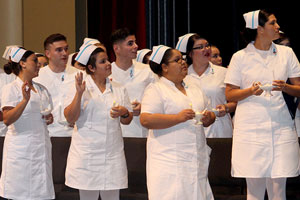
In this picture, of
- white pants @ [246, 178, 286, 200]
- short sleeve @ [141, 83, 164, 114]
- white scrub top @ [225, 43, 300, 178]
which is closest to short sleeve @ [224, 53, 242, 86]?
white scrub top @ [225, 43, 300, 178]

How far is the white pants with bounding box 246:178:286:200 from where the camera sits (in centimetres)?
433

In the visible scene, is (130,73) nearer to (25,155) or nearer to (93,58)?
(93,58)

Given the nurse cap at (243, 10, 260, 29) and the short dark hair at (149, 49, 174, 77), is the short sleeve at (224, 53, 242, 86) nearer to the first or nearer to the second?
the nurse cap at (243, 10, 260, 29)

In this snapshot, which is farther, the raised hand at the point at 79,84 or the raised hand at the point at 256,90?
the raised hand at the point at 79,84

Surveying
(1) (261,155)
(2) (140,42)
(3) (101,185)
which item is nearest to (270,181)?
(1) (261,155)

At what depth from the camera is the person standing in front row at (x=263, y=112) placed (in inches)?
170

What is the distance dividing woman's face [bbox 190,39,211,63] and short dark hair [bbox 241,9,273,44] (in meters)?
0.82

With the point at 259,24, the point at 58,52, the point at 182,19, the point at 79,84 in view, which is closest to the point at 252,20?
the point at 259,24

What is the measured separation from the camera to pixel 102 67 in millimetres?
4656

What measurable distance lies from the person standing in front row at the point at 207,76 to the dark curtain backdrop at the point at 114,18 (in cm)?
268

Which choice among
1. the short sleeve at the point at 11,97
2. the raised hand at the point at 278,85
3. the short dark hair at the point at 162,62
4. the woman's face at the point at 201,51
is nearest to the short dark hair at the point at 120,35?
the woman's face at the point at 201,51

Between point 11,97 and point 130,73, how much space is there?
126 centimetres

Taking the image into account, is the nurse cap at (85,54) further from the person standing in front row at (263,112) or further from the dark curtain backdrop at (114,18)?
the dark curtain backdrop at (114,18)

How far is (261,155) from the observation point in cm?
436
